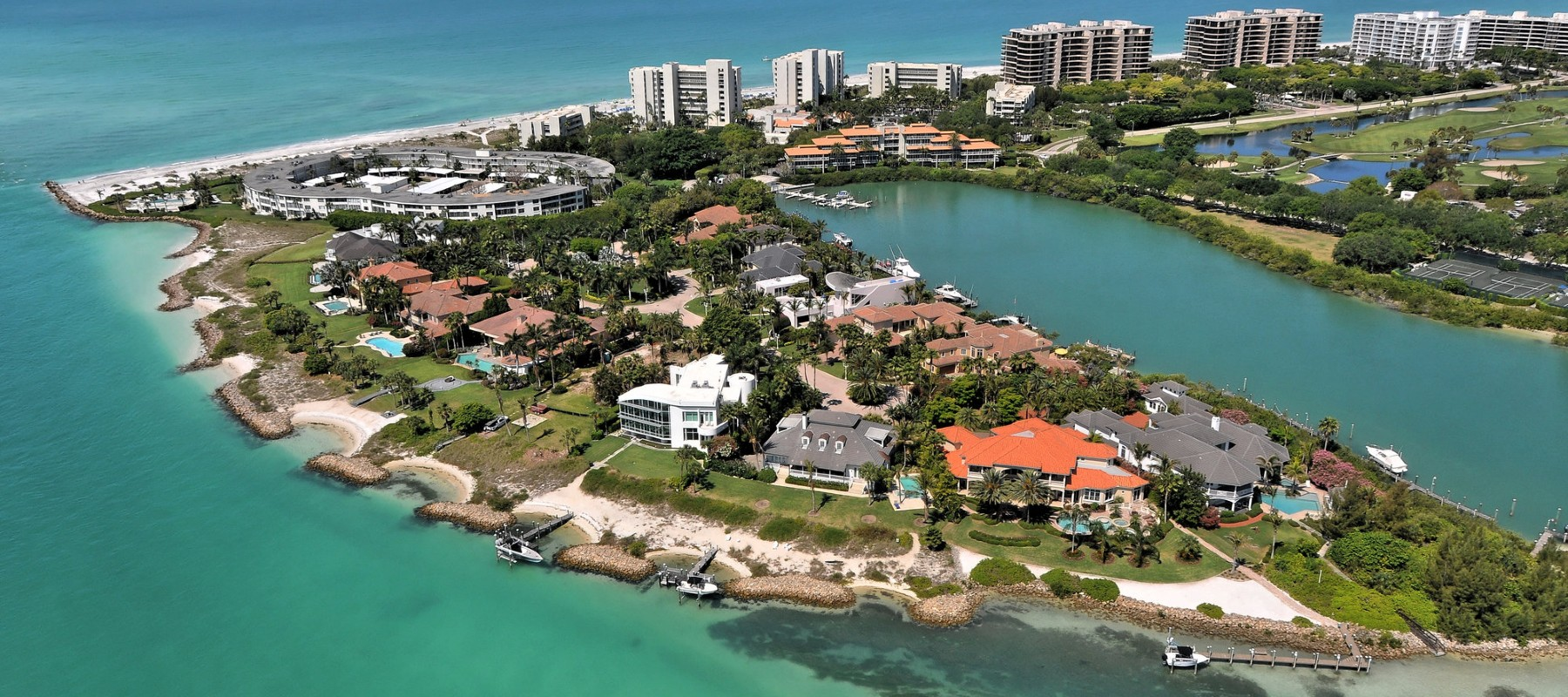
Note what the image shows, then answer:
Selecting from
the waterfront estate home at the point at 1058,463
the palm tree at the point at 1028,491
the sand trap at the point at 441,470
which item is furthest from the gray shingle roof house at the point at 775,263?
the palm tree at the point at 1028,491

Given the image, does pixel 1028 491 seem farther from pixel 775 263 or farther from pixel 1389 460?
pixel 775 263

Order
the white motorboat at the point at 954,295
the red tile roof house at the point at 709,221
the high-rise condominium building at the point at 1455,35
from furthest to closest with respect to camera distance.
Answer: the high-rise condominium building at the point at 1455,35
the red tile roof house at the point at 709,221
the white motorboat at the point at 954,295

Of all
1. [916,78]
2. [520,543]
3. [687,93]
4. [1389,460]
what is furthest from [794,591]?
[916,78]

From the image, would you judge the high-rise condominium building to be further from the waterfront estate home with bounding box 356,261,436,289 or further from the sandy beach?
the sandy beach

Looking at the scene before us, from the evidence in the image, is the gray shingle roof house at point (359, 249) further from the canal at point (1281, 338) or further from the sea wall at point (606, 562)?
the sea wall at point (606, 562)

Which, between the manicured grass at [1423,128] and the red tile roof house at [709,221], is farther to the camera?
the manicured grass at [1423,128]
